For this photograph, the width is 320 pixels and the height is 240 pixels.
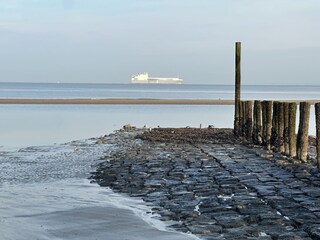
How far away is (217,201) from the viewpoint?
1002 centimetres

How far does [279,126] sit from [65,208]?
8.18 meters

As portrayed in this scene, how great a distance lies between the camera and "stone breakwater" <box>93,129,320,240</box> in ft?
27.1

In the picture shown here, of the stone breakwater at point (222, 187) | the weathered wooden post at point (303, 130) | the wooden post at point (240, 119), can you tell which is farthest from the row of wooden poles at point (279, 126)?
the wooden post at point (240, 119)

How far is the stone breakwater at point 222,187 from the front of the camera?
27.1 feet

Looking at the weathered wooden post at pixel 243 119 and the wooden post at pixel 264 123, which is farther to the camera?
the weathered wooden post at pixel 243 119

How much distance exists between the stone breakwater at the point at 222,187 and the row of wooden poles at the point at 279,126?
1.59ft

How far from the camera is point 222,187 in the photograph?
11.3 meters

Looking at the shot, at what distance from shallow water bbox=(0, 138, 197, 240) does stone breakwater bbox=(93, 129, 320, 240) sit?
376 millimetres

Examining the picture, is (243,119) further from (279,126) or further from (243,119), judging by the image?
(279,126)

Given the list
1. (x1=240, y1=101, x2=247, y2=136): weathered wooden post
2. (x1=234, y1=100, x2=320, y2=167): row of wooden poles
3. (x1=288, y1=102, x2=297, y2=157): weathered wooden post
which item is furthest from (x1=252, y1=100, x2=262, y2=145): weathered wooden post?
(x1=288, y1=102, x2=297, y2=157): weathered wooden post

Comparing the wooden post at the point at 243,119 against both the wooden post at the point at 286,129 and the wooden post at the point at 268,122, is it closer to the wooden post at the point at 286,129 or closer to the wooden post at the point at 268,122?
the wooden post at the point at 268,122

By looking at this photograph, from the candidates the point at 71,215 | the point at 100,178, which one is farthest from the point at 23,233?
the point at 100,178

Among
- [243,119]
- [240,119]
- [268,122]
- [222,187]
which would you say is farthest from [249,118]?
[222,187]

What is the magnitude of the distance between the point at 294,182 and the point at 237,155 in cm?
496
